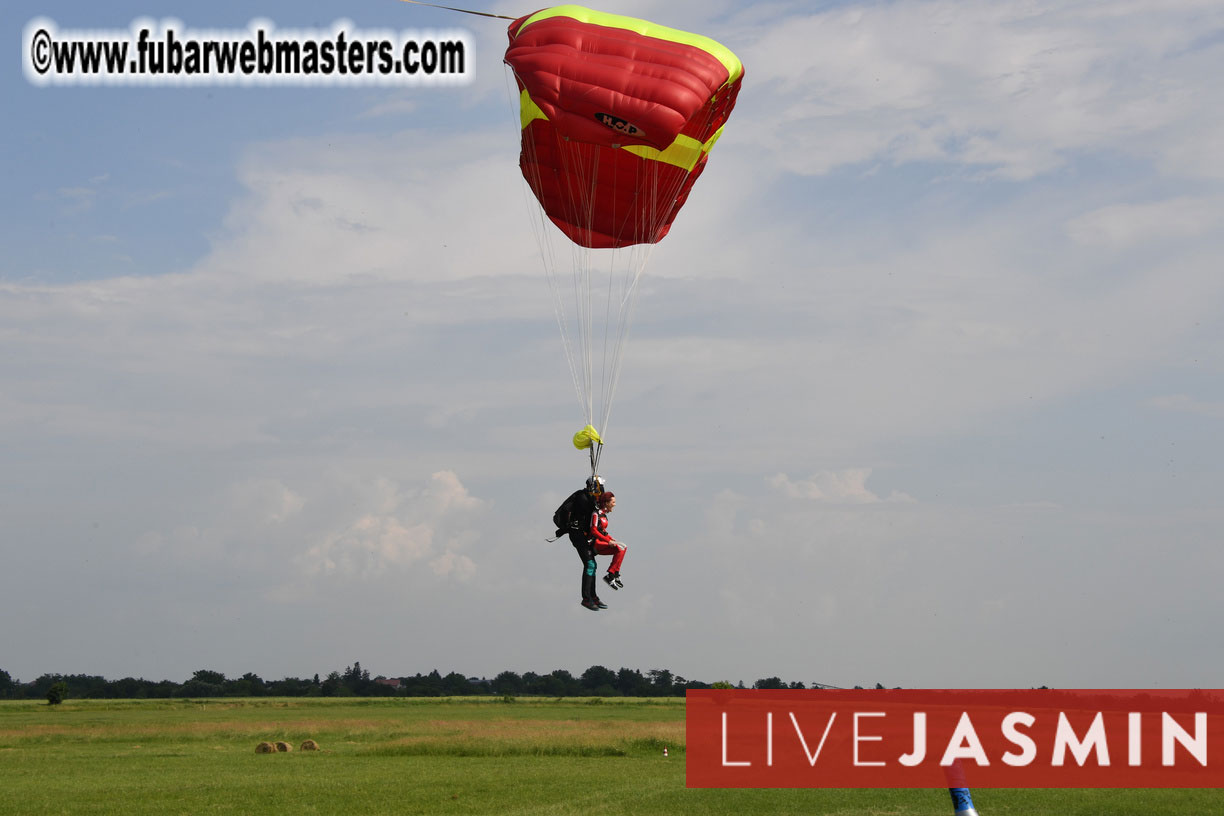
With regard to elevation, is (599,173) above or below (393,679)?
above

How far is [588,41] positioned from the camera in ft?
60.2

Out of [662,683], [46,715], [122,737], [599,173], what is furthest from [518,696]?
[599,173]

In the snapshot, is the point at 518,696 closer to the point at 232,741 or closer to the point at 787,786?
the point at 232,741

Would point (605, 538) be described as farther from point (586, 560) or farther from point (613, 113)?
point (613, 113)

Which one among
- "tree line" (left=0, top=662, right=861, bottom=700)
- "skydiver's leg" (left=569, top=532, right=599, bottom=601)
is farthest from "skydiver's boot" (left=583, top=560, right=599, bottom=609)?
"tree line" (left=0, top=662, right=861, bottom=700)

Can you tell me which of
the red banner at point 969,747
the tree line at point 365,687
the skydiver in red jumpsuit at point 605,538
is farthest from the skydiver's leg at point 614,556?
the tree line at point 365,687

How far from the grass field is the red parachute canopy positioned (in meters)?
13.0

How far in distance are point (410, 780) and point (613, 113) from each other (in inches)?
858

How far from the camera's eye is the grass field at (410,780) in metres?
24.6

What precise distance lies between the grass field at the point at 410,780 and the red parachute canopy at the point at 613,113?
12952 millimetres

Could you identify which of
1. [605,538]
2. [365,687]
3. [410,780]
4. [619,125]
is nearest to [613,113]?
[619,125]

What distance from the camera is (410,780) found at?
104ft

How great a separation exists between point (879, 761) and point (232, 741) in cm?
2946

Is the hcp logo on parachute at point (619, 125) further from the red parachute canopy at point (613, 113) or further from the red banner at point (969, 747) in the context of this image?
the red banner at point (969, 747)
